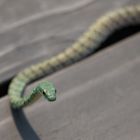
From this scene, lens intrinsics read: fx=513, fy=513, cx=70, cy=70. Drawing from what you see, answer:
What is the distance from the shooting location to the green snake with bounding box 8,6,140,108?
1.17 metres

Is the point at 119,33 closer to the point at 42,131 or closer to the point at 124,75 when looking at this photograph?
the point at 124,75

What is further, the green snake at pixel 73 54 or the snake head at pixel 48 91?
the green snake at pixel 73 54

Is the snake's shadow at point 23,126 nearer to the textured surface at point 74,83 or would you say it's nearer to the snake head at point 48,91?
the textured surface at point 74,83

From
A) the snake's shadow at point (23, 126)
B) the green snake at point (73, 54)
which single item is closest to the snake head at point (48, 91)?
the green snake at point (73, 54)

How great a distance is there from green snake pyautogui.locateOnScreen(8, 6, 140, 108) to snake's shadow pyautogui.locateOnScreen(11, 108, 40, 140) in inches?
0.7

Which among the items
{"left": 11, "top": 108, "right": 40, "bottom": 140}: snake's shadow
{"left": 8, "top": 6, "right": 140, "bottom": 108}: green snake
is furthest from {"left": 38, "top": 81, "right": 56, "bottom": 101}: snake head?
{"left": 11, "top": 108, "right": 40, "bottom": 140}: snake's shadow

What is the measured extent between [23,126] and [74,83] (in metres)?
0.16

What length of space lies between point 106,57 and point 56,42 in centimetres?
14

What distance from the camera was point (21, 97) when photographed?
3.96 ft

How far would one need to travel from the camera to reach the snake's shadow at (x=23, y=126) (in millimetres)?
1138

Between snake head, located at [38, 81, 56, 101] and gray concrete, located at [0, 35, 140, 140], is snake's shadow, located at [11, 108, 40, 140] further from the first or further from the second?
snake head, located at [38, 81, 56, 101]

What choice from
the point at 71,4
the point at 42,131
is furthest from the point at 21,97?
the point at 71,4

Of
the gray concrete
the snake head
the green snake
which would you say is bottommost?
the gray concrete

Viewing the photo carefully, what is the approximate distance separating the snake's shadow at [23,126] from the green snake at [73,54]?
0.02 meters
